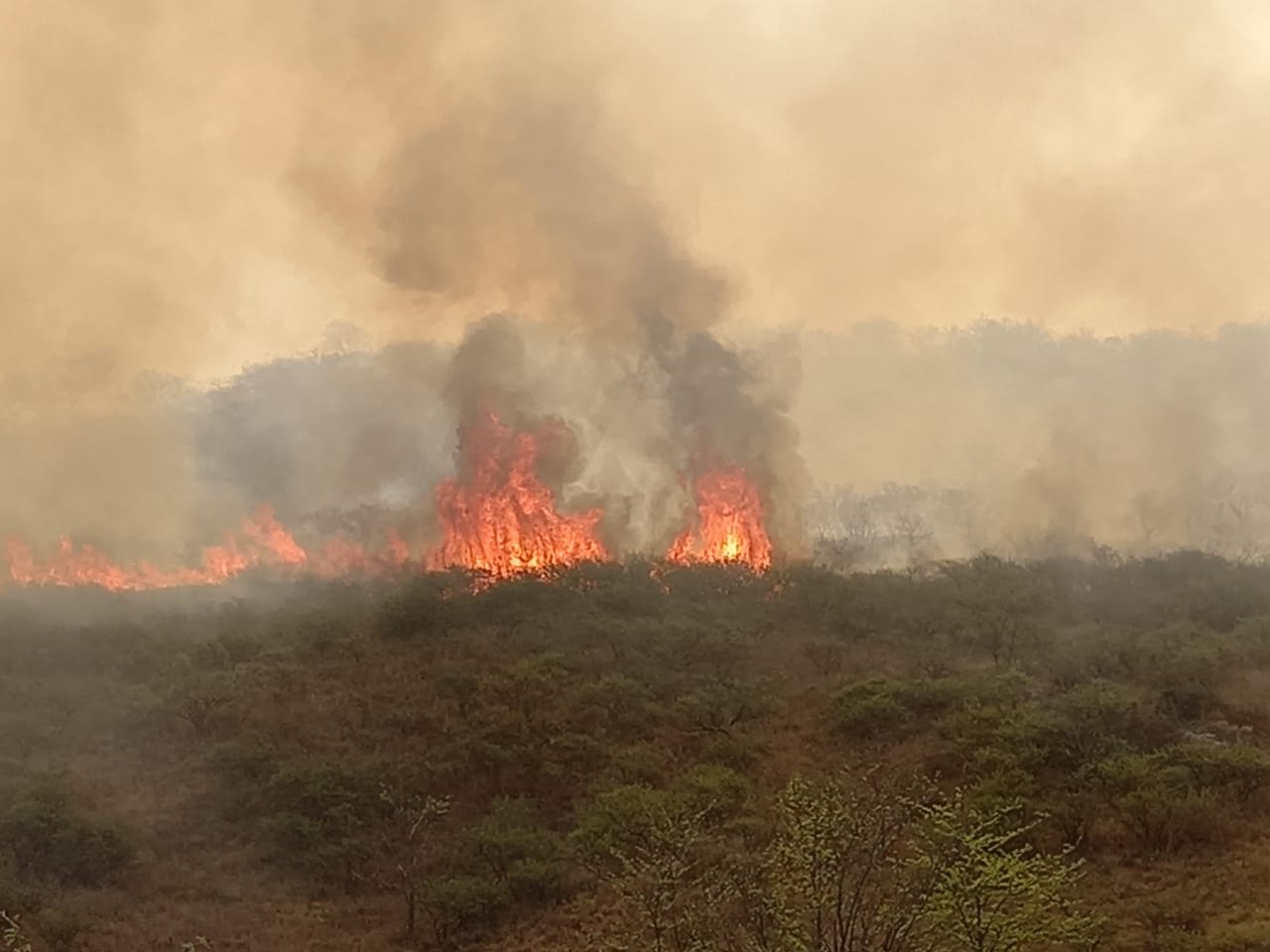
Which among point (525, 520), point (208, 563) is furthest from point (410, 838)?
point (208, 563)

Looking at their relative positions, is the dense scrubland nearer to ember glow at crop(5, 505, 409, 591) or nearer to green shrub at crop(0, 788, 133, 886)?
green shrub at crop(0, 788, 133, 886)

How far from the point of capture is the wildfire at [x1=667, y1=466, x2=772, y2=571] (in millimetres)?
52094

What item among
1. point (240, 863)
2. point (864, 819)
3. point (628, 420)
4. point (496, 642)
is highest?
point (628, 420)

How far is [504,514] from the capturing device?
51.9 m

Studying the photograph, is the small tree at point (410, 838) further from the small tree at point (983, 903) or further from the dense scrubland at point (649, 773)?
the small tree at point (983, 903)

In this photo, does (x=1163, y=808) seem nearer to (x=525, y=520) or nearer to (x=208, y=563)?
(x=525, y=520)

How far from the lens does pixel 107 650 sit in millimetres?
39938

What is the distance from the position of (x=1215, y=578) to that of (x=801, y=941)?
4101cm

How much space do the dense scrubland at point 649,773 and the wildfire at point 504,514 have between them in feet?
23.3

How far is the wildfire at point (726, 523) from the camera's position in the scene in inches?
2051

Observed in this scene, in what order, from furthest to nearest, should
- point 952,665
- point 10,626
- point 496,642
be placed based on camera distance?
point 10,626, point 496,642, point 952,665

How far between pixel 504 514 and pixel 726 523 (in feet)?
34.9

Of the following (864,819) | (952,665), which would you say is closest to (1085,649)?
(952,665)

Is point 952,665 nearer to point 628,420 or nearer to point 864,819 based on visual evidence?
point 864,819
